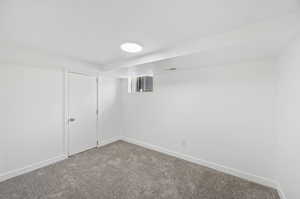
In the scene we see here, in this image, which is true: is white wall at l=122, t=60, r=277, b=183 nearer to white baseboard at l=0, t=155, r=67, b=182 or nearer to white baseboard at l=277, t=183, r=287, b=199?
white baseboard at l=277, t=183, r=287, b=199

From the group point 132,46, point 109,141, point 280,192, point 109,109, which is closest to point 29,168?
point 109,141

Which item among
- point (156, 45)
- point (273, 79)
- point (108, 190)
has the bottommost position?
point (108, 190)

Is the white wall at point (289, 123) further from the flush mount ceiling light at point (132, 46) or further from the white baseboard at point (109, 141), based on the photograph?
the white baseboard at point (109, 141)

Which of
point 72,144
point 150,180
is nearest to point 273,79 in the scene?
point 150,180

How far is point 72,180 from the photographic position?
2.20 meters

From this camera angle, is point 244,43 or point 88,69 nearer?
point 244,43

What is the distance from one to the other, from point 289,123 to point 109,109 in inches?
148

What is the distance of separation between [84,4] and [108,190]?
239 centimetres

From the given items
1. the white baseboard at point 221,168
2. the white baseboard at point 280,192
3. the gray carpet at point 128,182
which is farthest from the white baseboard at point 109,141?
the white baseboard at point 280,192

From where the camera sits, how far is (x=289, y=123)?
5.31 ft

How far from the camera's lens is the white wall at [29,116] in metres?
2.20

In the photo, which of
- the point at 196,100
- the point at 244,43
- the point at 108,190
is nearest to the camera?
the point at 244,43

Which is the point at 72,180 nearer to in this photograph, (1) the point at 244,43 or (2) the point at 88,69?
(2) the point at 88,69

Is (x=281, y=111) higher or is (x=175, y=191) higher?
(x=281, y=111)
